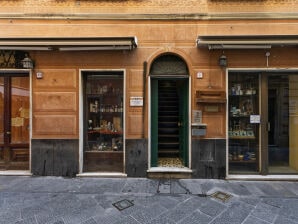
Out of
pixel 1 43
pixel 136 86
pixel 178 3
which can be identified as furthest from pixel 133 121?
pixel 1 43

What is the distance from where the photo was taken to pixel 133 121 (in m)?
5.25

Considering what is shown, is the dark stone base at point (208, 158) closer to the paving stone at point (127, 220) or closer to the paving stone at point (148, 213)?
the paving stone at point (148, 213)

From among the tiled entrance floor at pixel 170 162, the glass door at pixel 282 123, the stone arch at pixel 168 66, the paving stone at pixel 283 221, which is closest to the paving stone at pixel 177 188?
the tiled entrance floor at pixel 170 162

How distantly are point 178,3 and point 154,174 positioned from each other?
15.3 feet

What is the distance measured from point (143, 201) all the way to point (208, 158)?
2167 mm

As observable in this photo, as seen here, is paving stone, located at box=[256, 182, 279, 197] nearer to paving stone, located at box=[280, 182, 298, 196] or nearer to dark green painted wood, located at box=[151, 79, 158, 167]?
paving stone, located at box=[280, 182, 298, 196]

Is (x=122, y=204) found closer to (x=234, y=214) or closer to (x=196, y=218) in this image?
(x=196, y=218)

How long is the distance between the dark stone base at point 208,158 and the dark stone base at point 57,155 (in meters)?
3.21

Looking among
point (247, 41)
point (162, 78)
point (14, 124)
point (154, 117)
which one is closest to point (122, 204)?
point (154, 117)

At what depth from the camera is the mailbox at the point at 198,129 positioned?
5.14 meters

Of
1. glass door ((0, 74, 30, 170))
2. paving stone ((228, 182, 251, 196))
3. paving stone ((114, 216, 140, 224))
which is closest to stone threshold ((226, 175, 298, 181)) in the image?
paving stone ((228, 182, 251, 196))

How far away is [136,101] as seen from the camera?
5230mm

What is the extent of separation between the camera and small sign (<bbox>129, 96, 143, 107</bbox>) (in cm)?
523

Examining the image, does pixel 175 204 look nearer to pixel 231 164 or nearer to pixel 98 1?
pixel 231 164
